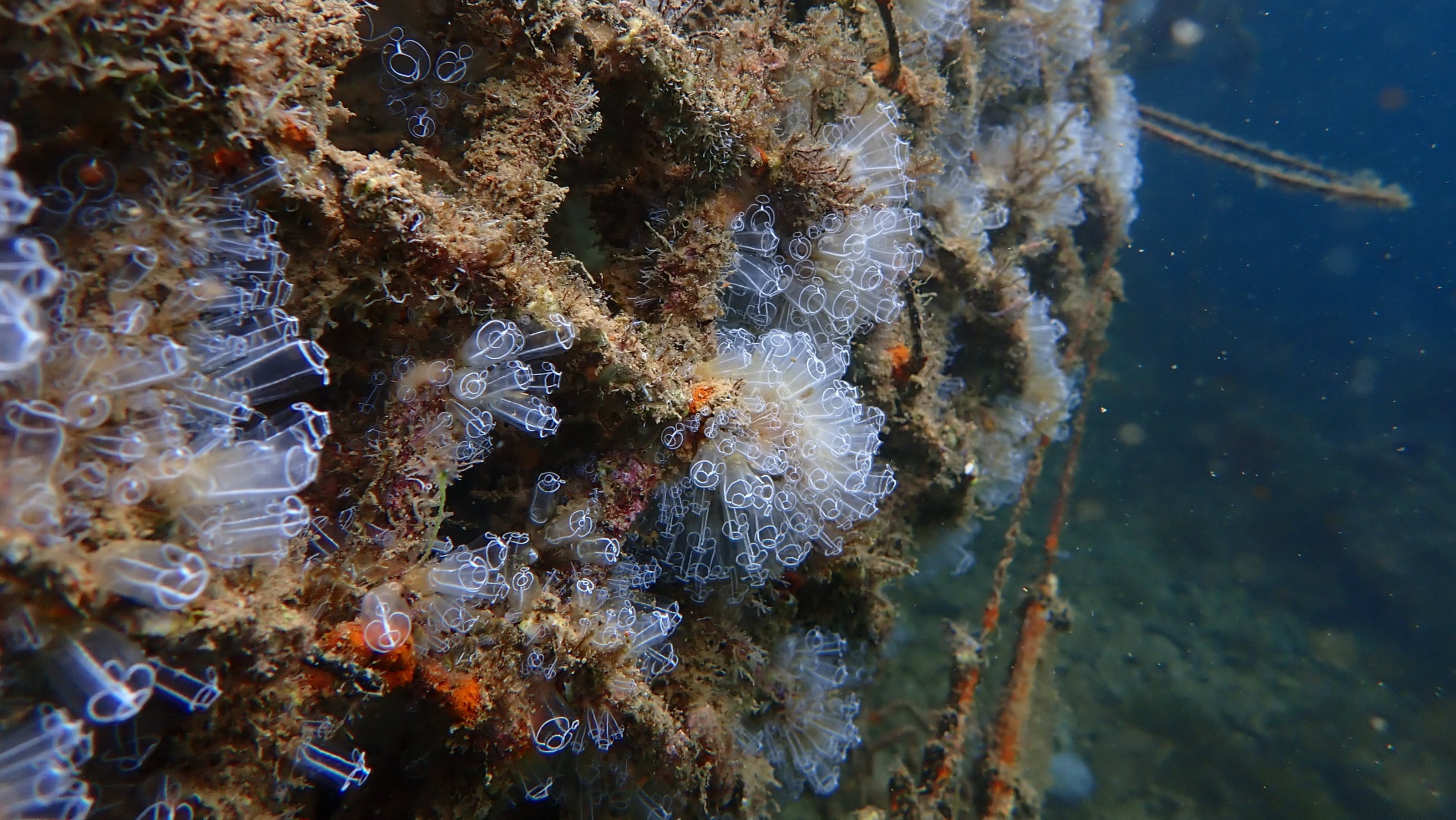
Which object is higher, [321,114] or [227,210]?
[321,114]

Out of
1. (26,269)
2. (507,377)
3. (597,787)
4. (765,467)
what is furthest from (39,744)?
(765,467)

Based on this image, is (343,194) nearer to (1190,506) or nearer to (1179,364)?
(1190,506)

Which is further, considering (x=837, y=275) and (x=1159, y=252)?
(x=1159, y=252)

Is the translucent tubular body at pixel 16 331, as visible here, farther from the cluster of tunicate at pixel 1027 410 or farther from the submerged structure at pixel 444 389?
the cluster of tunicate at pixel 1027 410

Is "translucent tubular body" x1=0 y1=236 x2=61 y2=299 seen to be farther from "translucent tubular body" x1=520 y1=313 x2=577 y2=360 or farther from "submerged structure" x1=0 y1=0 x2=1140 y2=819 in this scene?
"translucent tubular body" x1=520 y1=313 x2=577 y2=360

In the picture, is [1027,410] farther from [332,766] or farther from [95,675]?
[95,675]

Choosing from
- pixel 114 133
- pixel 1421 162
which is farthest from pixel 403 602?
pixel 1421 162

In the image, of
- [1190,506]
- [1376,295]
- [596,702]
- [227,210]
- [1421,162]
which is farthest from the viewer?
[1421,162]

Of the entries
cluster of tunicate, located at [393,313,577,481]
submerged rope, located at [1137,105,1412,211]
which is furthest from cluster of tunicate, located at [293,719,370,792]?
submerged rope, located at [1137,105,1412,211]
